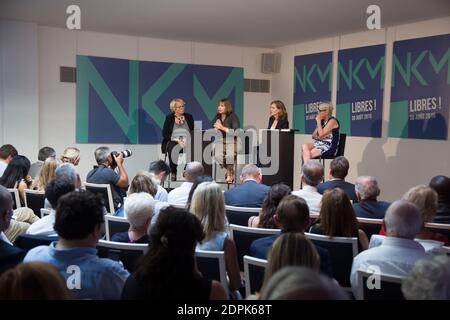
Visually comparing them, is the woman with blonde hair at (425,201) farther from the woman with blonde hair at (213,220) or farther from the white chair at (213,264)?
the white chair at (213,264)

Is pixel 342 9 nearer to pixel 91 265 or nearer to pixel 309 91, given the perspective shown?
pixel 309 91

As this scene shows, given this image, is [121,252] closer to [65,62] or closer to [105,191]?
[105,191]

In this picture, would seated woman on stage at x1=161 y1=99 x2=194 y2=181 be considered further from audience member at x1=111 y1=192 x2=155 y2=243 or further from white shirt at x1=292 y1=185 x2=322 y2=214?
audience member at x1=111 y1=192 x2=155 y2=243

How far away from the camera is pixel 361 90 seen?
9.41 meters

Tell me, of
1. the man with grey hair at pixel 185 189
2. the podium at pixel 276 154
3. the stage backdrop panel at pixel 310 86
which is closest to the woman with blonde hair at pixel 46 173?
the man with grey hair at pixel 185 189

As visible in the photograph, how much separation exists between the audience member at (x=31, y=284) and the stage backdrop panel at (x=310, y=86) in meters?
→ 9.07

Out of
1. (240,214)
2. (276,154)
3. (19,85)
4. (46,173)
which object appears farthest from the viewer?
(19,85)

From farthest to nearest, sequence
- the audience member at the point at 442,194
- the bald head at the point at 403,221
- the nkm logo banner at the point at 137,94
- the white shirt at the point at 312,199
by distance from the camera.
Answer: the nkm logo banner at the point at 137,94, the white shirt at the point at 312,199, the audience member at the point at 442,194, the bald head at the point at 403,221

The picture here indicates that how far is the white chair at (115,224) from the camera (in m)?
3.73

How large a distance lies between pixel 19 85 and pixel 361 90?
5.72 m

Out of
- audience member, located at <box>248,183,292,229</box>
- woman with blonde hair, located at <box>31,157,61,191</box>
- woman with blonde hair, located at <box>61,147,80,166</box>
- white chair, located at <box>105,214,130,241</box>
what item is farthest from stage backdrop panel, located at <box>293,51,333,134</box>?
white chair, located at <box>105,214,130,241</box>

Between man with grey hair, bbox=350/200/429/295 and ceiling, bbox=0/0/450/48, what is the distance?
4691 millimetres

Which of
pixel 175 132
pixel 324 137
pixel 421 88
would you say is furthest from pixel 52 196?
pixel 421 88

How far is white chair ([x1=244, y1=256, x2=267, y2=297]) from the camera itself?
2625 millimetres
